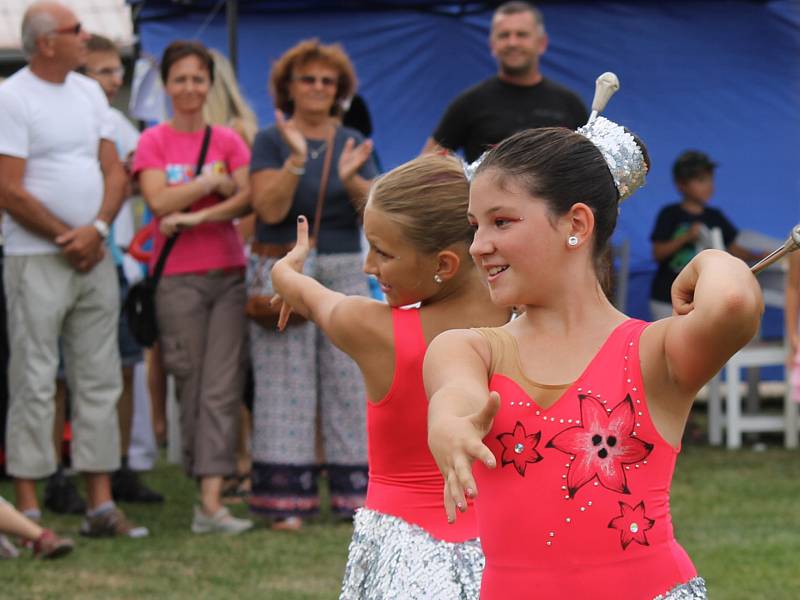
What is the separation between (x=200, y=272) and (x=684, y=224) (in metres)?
3.99

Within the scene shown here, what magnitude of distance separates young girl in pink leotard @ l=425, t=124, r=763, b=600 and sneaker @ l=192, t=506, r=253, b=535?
3960mm

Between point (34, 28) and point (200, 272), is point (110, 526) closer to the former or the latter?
point (200, 272)

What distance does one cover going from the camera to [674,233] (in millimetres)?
9047

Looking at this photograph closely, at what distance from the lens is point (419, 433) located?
10.3 feet

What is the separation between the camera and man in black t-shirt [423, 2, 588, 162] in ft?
21.9

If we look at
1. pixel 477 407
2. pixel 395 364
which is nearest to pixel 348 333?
pixel 395 364

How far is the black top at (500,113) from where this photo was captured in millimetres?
6656

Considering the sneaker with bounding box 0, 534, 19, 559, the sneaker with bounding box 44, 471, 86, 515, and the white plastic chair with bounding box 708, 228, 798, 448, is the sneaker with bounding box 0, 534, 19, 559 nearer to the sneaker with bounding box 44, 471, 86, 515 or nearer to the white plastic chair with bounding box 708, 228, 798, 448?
the sneaker with bounding box 44, 471, 86, 515

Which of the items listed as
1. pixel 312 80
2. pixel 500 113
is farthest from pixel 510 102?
pixel 312 80

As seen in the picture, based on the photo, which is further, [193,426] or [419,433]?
[193,426]

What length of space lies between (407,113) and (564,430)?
26.4ft

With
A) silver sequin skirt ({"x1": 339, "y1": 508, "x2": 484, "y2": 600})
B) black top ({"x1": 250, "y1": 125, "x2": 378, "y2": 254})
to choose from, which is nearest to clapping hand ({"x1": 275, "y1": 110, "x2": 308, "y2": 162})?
black top ({"x1": 250, "y1": 125, "x2": 378, "y2": 254})

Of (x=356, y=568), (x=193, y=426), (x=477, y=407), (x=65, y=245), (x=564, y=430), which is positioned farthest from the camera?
(x=193, y=426)

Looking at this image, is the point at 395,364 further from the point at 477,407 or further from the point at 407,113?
the point at 407,113
